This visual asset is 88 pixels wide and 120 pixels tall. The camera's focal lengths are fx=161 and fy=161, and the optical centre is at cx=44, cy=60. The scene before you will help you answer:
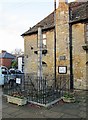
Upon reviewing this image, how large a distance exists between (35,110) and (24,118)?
3.60 feet

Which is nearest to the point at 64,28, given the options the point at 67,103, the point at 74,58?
the point at 74,58

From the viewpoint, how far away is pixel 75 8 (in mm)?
15938

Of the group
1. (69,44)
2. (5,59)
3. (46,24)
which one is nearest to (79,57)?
(69,44)

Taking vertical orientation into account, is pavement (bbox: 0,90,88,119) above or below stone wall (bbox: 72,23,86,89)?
below

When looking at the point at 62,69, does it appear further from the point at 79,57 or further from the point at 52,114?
the point at 52,114

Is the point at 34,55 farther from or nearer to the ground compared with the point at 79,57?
farther from the ground

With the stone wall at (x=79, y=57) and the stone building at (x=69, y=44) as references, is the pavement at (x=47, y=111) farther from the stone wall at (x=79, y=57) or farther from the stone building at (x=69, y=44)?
the stone building at (x=69, y=44)

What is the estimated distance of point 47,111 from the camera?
7352 mm

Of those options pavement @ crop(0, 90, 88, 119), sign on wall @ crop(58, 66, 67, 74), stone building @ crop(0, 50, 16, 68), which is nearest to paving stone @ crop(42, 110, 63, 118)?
pavement @ crop(0, 90, 88, 119)

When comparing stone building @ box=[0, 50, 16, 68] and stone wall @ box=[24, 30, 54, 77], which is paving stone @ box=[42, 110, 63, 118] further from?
stone building @ box=[0, 50, 16, 68]

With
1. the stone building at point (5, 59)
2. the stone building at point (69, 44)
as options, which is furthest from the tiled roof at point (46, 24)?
the stone building at point (5, 59)

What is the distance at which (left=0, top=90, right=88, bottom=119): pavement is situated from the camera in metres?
6.78

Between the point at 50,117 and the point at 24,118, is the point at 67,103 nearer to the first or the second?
the point at 50,117

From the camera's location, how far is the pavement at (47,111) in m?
6.78
